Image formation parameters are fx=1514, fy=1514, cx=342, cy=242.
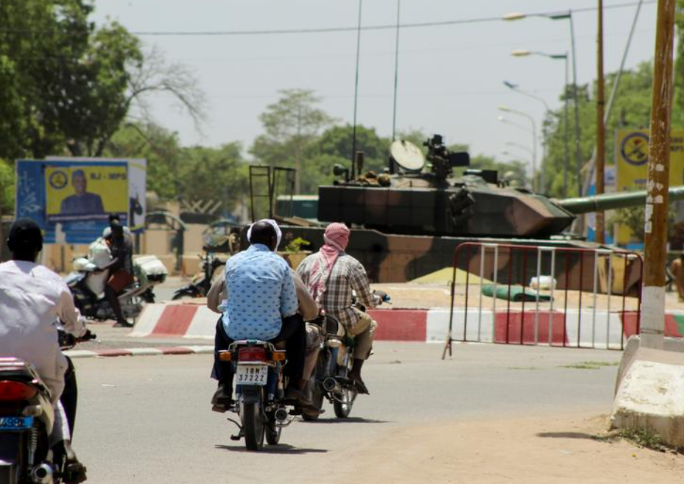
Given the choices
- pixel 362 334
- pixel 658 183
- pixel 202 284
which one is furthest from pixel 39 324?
pixel 202 284

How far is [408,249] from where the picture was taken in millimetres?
26516

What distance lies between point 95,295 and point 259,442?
41.5ft

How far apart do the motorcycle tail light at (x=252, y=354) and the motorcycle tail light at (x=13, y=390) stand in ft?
9.55

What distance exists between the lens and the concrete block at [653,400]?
995cm

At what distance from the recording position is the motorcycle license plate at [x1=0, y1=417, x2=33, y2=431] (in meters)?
6.57

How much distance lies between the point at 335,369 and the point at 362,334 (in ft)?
1.89

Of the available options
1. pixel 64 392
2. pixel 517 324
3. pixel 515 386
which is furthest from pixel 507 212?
pixel 64 392

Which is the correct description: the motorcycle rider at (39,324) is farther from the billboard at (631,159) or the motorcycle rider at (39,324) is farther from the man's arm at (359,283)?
the billboard at (631,159)

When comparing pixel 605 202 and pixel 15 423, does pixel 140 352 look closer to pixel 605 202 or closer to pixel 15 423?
pixel 15 423

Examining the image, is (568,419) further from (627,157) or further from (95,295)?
(627,157)

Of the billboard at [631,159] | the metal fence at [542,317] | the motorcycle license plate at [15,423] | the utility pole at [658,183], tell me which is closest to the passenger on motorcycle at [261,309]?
the utility pole at [658,183]

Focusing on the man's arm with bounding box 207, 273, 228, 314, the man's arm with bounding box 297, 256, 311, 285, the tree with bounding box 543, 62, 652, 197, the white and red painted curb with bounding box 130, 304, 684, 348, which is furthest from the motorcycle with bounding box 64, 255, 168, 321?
the tree with bounding box 543, 62, 652, 197

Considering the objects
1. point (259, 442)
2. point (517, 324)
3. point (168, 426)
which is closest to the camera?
point (259, 442)

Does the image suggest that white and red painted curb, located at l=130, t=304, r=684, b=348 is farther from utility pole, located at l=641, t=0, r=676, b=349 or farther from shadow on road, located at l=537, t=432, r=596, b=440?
shadow on road, located at l=537, t=432, r=596, b=440
